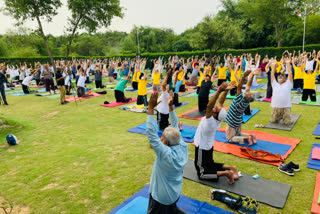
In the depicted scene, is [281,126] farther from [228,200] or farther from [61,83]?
[61,83]

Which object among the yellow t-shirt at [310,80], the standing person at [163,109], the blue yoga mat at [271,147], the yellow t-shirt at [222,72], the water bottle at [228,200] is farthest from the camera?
the yellow t-shirt at [222,72]

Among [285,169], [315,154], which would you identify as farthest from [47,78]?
[315,154]

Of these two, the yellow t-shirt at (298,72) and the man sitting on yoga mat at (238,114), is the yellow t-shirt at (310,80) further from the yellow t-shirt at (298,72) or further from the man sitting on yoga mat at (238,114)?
the man sitting on yoga mat at (238,114)

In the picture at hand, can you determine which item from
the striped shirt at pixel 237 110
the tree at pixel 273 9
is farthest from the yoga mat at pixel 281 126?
the tree at pixel 273 9

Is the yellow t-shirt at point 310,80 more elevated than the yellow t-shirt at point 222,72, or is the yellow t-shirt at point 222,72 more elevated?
the yellow t-shirt at point 222,72

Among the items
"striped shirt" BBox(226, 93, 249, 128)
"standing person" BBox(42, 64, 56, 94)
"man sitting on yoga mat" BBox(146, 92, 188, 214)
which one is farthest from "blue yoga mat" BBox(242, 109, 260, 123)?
"standing person" BBox(42, 64, 56, 94)

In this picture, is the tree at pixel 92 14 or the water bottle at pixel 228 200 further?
the tree at pixel 92 14

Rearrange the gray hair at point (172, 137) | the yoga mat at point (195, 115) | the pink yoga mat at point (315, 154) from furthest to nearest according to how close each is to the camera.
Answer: the yoga mat at point (195, 115), the pink yoga mat at point (315, 154), the gray hair at point (172, 137)

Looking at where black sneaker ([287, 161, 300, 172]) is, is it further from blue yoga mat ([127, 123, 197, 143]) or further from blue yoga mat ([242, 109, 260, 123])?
blue yoga mat ([242, 109, 260, 123])

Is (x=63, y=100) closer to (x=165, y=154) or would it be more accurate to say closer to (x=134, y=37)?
(x=165, y=154)

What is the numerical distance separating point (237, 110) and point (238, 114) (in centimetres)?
13

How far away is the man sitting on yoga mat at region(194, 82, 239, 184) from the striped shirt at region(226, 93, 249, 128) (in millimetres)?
1608

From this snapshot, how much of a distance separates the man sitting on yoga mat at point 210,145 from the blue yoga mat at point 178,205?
2.55 ft

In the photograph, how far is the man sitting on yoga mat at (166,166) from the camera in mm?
2711
